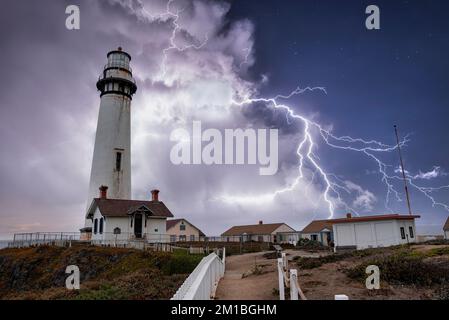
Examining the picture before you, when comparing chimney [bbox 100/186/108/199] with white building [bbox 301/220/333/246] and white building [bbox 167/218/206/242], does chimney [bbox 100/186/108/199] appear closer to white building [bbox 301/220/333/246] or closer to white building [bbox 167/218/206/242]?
white building [bbox 167/218/206/242]

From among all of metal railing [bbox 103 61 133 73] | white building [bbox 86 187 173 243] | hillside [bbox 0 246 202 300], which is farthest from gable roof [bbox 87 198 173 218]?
metal railing [bbox 103 61 133 73]

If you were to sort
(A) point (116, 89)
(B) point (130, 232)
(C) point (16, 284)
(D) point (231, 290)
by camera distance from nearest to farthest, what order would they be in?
(D) point (231, 290)
(C) point (16, 284)
(B) point (130, 232)
(A) point (116, 89)

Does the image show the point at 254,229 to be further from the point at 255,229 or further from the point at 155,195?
the point at 155,195

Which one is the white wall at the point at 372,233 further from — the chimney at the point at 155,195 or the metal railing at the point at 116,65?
the metal railing at the point at 116,65

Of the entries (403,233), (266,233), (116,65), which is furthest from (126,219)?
(266,233)

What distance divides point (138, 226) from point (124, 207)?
7.96 ft

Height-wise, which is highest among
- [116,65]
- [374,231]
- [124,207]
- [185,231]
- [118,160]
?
[116,65]

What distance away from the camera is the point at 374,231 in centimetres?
2742

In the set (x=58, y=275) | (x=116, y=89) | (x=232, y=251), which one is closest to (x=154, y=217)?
(x=232, y=251)

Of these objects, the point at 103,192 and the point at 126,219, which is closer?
the point at 126,219

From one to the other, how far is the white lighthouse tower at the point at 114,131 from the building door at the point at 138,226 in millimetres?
5051
